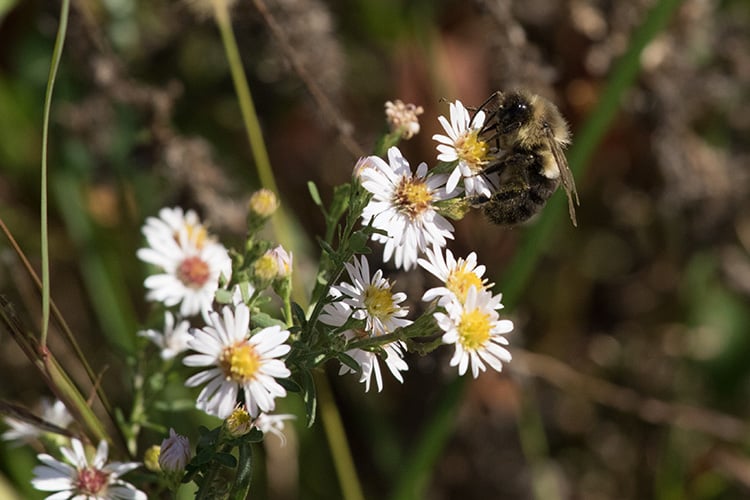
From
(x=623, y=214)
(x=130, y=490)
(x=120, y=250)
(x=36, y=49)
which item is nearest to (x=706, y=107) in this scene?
(x=623, y=214)

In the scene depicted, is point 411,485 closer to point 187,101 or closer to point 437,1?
point 187,101

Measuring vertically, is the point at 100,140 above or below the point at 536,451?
above

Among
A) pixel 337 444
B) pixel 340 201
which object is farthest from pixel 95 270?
pixel 340 201

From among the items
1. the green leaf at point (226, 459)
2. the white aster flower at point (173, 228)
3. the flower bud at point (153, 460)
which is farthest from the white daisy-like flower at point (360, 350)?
the white aster flower at point (173, 228)

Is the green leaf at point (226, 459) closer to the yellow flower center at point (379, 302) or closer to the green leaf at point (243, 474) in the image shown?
the green leaf at point (243, 474)

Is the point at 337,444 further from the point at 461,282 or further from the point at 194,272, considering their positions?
the point at 461,282

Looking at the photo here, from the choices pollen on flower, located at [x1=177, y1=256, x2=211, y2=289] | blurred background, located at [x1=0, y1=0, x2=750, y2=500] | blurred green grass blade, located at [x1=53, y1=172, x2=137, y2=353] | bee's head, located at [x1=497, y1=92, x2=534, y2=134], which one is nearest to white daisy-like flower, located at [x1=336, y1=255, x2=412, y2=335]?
pollen on flower, located at [x1=177, y1=256, x2=211, y2=289]

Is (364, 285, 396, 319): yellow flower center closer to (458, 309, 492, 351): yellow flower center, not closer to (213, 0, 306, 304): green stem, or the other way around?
(458, 309, 492, 351): yellow flower center

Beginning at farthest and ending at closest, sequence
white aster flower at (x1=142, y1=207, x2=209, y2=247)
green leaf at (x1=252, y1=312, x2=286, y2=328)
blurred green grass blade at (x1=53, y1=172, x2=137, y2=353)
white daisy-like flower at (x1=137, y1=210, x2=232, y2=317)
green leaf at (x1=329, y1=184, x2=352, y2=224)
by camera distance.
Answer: blurred green grass blade at (x1=53, y1=172, x2=137, y2=353), white aster flower at (x1=142, y1=207, x2=209, y2=247), white daisy-like flower at (x1=137, y1=210, x2=232, y2=317), green leaf at (x1=329, y1=184, x2=352, y2=224), green leaf at (x1=252, y1=312, x2=286, y2=328)
